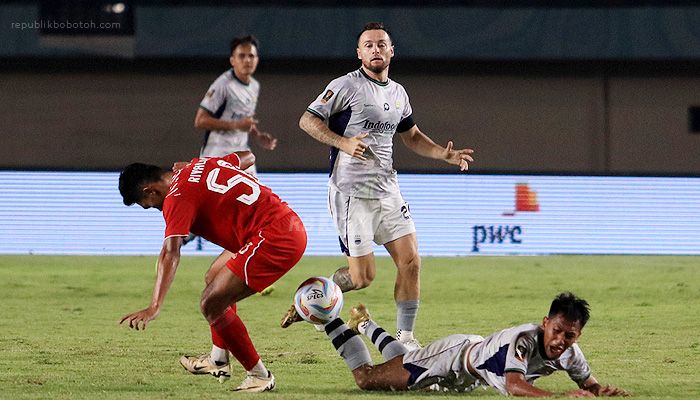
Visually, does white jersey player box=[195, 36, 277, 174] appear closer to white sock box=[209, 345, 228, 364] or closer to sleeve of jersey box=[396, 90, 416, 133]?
sleeve of jersey box=[396, 90, 416, 133]

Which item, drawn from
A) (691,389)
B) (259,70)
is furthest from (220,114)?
(259,70)

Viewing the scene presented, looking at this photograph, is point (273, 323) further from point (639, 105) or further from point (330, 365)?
point (639, 105)

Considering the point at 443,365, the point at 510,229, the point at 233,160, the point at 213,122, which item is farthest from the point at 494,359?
the point at 510,229

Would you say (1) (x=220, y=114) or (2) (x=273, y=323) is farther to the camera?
(1) (x=220, y=114)

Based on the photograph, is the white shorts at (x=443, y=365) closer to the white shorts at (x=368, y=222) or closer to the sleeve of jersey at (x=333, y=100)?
the white shorts at (x=368, y=222)

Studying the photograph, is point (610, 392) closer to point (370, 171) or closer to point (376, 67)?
point (370, 171)

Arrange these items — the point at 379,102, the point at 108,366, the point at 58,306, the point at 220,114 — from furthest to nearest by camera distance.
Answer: the point at 220,114, the point at 58,306, the point at 379,102, the point at 108,366

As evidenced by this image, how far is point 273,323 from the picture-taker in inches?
390

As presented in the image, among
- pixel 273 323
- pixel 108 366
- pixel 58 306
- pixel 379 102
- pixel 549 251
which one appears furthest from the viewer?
pixel 549 251

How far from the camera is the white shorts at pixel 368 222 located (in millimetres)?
8305

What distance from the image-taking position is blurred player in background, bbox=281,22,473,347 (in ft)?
26.8

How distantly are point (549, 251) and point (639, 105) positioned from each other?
297 inches

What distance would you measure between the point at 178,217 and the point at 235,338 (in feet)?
2.41

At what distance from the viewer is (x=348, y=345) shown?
22.1 ft
